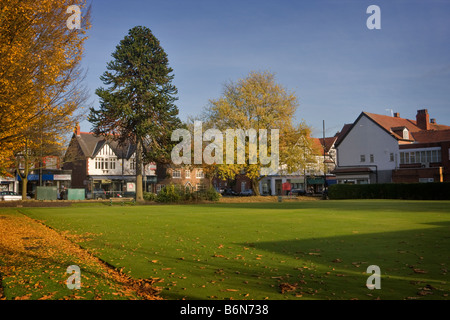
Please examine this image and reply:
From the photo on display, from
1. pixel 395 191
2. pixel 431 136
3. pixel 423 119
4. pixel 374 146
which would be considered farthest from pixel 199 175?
pixel 423 119

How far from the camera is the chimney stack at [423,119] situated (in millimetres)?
73188

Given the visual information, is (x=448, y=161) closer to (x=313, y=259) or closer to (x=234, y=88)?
(x=234, y=88)

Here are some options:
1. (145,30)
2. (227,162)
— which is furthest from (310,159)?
(145,30)

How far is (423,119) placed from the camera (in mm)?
73562

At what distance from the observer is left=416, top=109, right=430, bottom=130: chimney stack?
73188 mm

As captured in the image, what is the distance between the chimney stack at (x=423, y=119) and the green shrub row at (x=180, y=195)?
162ft

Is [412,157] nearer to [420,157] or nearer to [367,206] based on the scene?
[420,157]

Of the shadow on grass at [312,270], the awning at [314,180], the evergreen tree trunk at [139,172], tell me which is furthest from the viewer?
the awning at [314,180]

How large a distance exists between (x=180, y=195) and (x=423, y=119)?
53.9m

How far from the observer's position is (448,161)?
5862 centimetres

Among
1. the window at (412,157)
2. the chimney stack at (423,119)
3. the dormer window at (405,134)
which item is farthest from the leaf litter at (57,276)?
the chimney stack at (423,119)

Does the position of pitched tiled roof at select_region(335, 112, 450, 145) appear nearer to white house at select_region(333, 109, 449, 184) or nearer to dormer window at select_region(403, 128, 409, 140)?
white house at select_region(333, 109, 449, 184)

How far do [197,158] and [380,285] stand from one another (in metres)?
51.7

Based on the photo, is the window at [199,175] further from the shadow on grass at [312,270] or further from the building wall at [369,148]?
the shadow on grass at [312,270]
